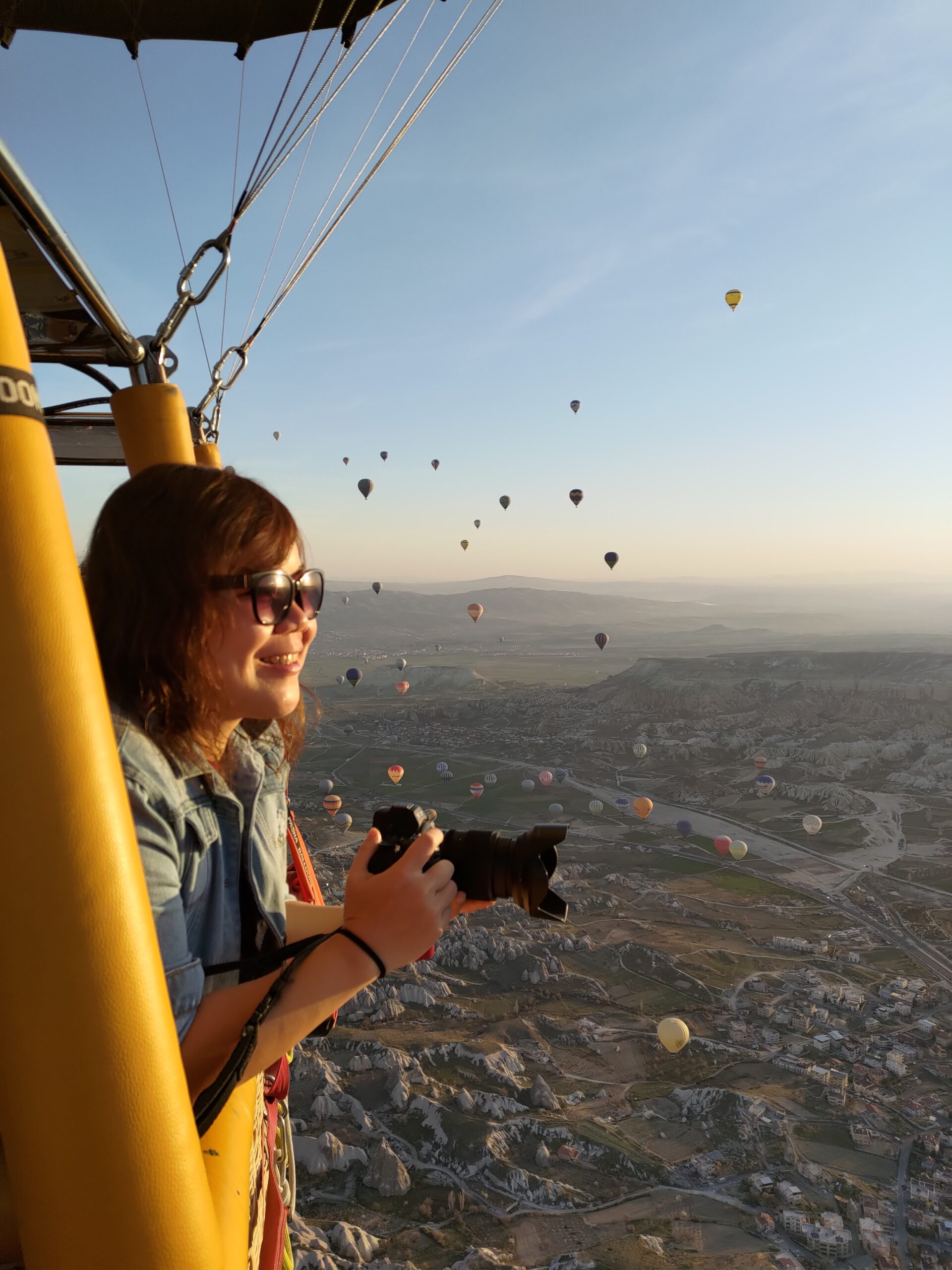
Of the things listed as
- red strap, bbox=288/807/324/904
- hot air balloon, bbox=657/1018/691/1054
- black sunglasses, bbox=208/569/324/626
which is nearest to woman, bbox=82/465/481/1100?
black sunglasses, bbox=208/569/324/626

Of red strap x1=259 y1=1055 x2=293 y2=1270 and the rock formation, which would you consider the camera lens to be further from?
the rock formation

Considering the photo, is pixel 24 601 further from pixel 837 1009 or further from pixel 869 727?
pixel 869 727

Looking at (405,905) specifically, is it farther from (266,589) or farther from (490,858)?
(266,589)

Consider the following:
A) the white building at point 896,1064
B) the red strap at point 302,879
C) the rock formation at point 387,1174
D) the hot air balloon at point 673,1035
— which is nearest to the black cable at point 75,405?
the red strap at point 302,879

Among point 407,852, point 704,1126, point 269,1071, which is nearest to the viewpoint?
point 407,852

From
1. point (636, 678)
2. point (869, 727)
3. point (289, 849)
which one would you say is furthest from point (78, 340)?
point (636, 678)

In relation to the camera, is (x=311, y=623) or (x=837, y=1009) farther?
(x=837, y=1009)
